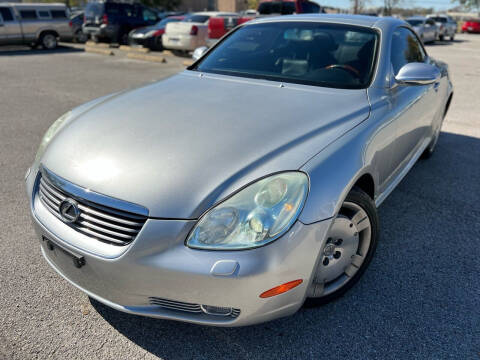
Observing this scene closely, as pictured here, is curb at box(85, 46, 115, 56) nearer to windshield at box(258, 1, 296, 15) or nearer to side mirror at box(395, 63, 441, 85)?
windshield at box(258, 1, 296, 15)

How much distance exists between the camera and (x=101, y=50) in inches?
596

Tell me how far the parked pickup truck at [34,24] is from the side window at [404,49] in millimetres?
16154

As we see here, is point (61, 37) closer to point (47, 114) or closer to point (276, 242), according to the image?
point (47, 114)

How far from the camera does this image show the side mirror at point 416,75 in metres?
2.89

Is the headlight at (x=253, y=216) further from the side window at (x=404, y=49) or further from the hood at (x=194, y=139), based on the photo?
the side window at (x=404, y=49)

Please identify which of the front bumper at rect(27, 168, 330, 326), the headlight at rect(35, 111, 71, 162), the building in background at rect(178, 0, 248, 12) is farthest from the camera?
the building in background at rect(178, 0, 248, 12)

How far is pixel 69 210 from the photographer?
1969 millimetres

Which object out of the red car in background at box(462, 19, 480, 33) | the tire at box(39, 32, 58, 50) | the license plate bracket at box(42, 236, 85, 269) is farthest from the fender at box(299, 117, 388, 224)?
the red car in background at box(462, 19, 480, 33)

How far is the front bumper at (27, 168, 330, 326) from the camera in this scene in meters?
1.71

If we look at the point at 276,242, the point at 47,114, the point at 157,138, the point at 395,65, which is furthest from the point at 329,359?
the point at 47,114

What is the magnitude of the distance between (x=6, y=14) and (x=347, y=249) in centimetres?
1749

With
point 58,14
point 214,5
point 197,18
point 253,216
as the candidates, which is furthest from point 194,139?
point 214,5

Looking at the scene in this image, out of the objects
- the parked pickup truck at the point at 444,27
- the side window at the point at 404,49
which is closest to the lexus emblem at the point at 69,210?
the side window at the point at 404,49

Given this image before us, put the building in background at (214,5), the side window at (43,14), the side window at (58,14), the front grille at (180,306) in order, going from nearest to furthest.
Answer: the front grille at (180,306), the side window at (43,14), the side window at (58,14), the building in background at (214,5)
